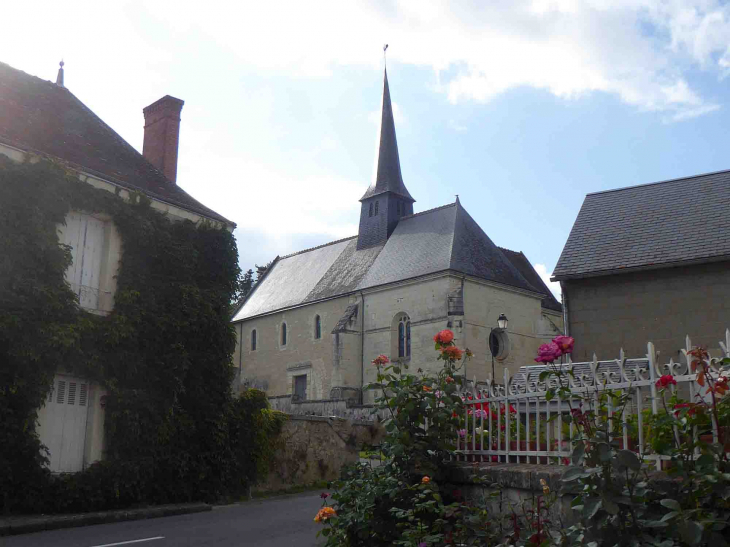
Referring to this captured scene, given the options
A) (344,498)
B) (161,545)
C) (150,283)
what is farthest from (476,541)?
(150,283)

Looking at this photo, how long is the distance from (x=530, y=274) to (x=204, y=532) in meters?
32.8

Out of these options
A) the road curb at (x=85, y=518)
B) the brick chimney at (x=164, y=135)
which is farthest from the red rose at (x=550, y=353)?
the brick chimney at (x=164, y=135)

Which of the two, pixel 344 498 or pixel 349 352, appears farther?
pixel 349 352

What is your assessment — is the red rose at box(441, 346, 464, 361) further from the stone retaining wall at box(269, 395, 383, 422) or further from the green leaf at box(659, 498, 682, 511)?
the stone retaining wall at box(269, 395, 383, 422)

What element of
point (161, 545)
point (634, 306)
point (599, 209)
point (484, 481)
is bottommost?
point (161, 545)

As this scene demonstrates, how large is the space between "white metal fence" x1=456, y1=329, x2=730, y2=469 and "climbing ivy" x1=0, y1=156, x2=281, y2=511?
8.18 m

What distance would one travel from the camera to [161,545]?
8570mm

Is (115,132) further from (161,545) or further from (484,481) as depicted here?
(484,481)

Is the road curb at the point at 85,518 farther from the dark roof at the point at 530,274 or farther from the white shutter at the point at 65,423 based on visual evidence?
the dark roof at the point at 530,274

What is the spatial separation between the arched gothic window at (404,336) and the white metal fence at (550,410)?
24.7 metres

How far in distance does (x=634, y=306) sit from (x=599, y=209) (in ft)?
10.7

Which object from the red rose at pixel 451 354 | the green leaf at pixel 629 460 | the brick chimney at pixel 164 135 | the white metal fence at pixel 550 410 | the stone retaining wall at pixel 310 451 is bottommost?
the stone retaining wall at pixel 310 451

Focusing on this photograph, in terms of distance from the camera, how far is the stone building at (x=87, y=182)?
12.5m

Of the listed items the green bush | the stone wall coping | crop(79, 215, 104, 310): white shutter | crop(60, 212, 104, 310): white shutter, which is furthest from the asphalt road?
crop(60, 212, 104, 310): white shutter
